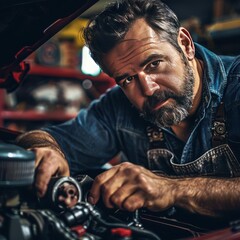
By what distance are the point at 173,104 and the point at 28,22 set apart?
1.64 feet

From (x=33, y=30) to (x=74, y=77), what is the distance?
322 centimetres

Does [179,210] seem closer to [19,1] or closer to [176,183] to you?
[176,183]

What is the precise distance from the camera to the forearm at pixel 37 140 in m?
1.43

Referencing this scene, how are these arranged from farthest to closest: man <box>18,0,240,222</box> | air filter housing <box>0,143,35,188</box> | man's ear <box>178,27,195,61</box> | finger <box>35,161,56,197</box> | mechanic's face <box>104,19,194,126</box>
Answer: man's ear <box>178,27,195,61</box>, mechanic's face <box>104,19,194,126</box>, man <box>18,0,240,222</box>, finger <box>35,161,56,197</box>, air filter housing <box>0,143,35,188</box>

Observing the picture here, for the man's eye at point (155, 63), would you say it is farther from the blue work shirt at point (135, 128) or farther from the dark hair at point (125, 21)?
the blue work shirt at point (135, 128)

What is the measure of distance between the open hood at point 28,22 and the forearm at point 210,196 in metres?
0.52

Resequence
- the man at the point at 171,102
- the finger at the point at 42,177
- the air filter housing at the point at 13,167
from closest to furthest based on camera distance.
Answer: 1. the air filter housing at the point at 13,167
2. the finger at the point at 42,177
3. the man at the point at 171,102

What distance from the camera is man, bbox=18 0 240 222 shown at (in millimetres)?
1203

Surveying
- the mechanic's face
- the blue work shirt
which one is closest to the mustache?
the mechanic's face

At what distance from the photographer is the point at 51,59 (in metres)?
4.25

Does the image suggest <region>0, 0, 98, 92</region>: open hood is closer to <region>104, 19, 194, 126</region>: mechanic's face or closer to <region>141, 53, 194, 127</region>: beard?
<region>104, 19, 194, 126</region>: mechanic's face

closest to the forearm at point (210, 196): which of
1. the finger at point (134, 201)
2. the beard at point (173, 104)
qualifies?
the finger at point (134, 201)

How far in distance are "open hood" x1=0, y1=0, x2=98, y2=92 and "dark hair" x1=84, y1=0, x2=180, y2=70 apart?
0.24m

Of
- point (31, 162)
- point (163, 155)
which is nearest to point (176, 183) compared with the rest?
point (163, 155)
